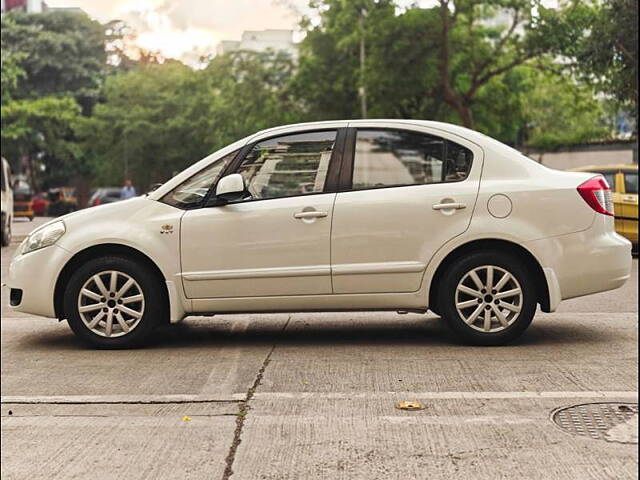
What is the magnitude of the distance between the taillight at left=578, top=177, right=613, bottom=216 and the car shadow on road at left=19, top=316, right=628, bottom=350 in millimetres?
943

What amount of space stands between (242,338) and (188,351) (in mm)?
590

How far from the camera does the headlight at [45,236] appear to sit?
695 centimetres

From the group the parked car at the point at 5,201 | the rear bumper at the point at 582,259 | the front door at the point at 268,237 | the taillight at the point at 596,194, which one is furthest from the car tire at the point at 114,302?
the parked car at the point at 5,201

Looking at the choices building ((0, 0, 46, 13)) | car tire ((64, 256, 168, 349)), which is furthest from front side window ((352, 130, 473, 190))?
building ((0, 0, 46, 13))

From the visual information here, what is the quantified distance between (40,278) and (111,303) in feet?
1.87

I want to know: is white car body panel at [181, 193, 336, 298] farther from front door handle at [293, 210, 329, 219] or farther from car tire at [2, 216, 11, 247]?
car tire at [2, 216, 11, 247]

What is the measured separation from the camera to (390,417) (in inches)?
189

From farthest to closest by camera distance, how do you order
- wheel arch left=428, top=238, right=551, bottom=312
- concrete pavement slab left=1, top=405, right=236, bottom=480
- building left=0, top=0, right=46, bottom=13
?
building left=0, top=0, right=46, bottom=13 < wheel arch left=428, top=238, right=551, bottom=312 < concrete pavement slab left=1, top=405, right=236, bottom=480

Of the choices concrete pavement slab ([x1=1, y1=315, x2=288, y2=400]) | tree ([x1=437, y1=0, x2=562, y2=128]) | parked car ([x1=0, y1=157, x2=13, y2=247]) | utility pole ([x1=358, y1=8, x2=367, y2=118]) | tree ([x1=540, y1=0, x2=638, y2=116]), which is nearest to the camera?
concrete pavement slab ([x1=1, y1=315, x2=288, y2=400])

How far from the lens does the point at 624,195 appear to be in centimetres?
1502

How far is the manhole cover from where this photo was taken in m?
4.45

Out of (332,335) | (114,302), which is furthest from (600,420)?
(114,302)

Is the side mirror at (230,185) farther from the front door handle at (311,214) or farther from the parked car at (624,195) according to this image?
the parked car at (624,195)

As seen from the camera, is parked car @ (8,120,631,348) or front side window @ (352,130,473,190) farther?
front side window @ (352,130,473,190)
